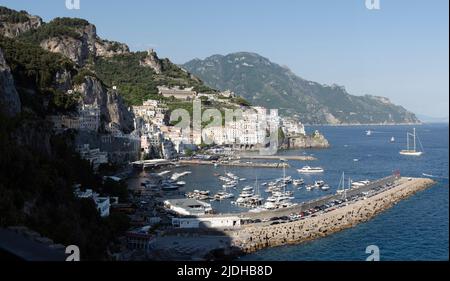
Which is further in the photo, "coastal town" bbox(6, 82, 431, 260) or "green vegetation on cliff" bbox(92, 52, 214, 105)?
"green vegetation on cliff" bbox(92, 52, 214, 105)

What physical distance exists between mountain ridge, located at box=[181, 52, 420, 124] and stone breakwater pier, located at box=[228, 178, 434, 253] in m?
48.4

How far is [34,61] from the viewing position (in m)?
15.0

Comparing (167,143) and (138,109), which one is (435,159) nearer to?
(167,143)

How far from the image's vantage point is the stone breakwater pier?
8367mm

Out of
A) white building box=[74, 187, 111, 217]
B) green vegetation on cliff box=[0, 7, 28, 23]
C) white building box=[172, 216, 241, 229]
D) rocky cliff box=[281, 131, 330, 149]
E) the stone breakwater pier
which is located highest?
green vegetation on cliff box=[0, 7, 28, 23]

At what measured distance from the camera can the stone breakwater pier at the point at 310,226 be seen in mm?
8367

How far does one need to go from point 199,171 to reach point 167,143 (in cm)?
444

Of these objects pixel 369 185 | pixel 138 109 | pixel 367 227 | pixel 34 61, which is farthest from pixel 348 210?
pixel 138 109

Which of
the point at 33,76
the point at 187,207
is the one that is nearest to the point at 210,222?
the point at 187,207

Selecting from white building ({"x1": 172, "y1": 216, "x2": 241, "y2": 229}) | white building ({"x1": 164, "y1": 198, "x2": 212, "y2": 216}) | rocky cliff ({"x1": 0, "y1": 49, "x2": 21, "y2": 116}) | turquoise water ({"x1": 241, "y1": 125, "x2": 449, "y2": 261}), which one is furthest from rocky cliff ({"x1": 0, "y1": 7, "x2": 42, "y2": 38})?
turquoise water ({"x1": 241, "y1": 125, "x2": 449, "y2": 261})

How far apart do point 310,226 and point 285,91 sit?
57.9 metres

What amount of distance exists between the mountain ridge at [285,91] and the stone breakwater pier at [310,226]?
48381mm

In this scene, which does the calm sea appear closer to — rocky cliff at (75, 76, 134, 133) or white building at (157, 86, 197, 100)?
rocky cliff at (75, 76, 134, 133)

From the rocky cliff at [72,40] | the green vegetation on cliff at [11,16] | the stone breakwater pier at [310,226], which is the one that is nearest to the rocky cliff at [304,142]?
the rocky cliff at [72,40]
